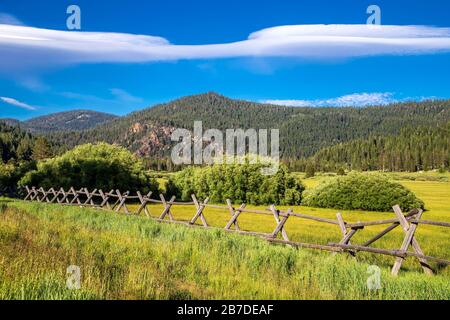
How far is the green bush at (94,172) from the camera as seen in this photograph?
45375mm

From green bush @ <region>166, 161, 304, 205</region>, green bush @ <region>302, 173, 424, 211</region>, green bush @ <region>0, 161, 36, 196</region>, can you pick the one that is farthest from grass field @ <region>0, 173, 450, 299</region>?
green bush @ <region>0, 161, 36, 196</region>

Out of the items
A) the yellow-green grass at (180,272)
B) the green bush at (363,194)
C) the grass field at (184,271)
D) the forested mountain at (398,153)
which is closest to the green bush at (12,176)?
the green bush at (363,194)

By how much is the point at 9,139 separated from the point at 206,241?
154 metres

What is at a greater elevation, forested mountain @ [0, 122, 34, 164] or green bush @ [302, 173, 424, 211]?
forested mountain @ [0, 122, 34, 164]

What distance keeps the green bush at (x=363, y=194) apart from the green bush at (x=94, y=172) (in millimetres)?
20328

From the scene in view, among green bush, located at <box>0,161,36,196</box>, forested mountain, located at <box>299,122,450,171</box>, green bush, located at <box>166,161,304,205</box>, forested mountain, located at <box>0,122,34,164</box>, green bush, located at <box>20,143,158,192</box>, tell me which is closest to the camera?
green bush, located at <box>166,161,304,205</box>

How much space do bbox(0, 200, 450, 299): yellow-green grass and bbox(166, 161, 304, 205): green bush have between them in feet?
104

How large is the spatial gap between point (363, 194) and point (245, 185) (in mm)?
12769

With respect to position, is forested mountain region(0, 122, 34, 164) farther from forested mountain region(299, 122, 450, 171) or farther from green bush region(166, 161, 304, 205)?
forested mountain region(299, 122, 450, 171)

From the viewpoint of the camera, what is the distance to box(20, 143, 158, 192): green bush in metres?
45.4

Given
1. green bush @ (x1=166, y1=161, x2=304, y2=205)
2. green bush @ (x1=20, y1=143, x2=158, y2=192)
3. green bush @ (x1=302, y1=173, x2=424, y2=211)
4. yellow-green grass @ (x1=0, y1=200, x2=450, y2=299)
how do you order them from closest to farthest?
1. yellow-green grass @ (x1=0, y1=200, x2=450, y2=299)
2. green bush @ (x1=302, y1=173, x2=424, y2=211)
3. green bush @ (x1=166, y1=161, x2=304, y2=205)
4. green bush @ (x1=20, y1=143, x2=158, y2=192)

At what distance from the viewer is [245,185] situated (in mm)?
45312
